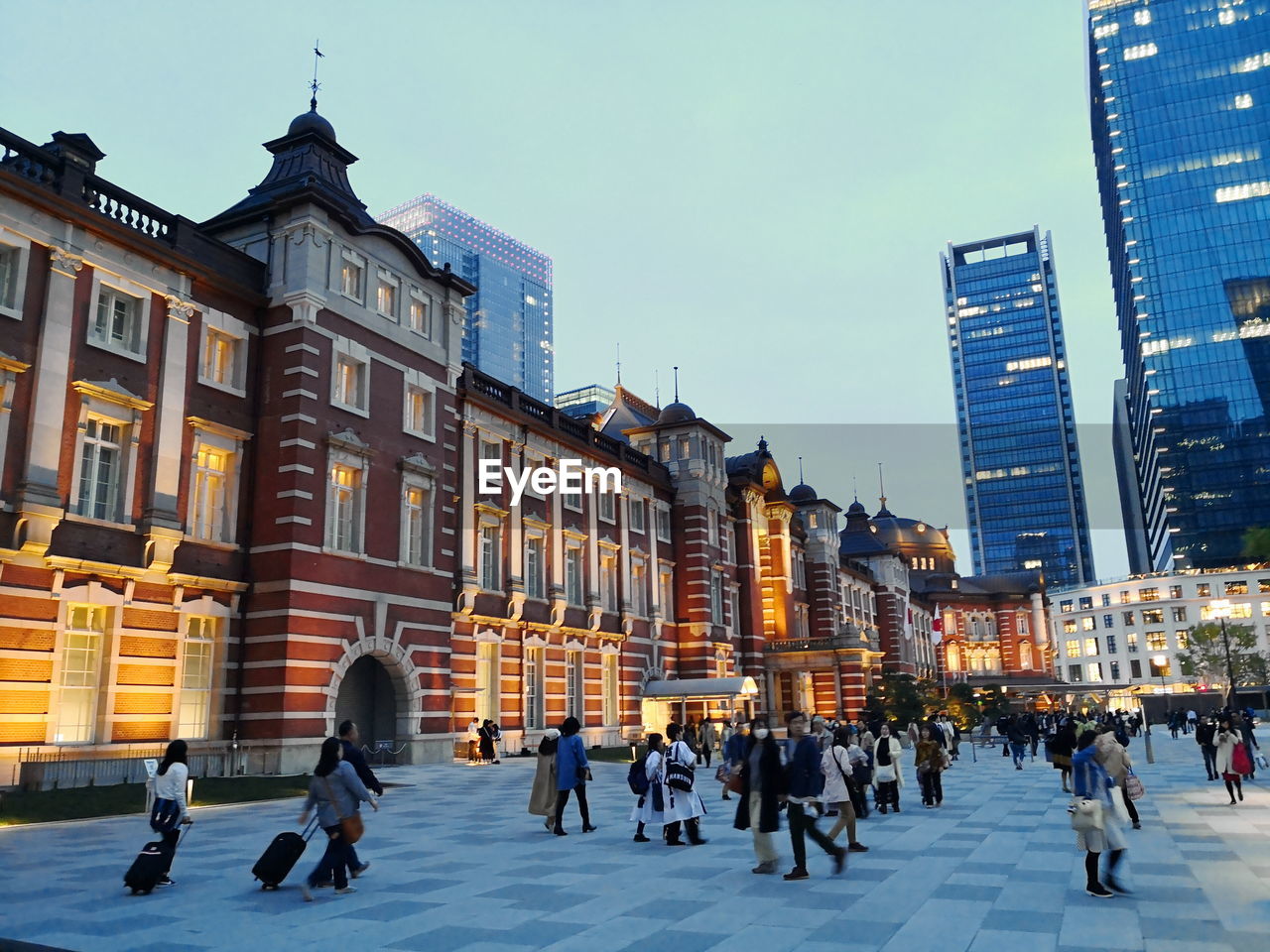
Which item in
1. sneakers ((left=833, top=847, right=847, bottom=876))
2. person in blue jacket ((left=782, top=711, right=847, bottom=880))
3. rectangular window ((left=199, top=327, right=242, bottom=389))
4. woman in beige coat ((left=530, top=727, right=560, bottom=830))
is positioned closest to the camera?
person in blue jacket ((left=782, top=711, right=847, bottom=880))

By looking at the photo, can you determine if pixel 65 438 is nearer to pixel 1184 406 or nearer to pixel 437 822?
pixel 437 822

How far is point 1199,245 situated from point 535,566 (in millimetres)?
124245

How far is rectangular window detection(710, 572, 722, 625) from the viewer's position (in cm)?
5269

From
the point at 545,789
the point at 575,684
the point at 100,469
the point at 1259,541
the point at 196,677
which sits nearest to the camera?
the point at 545,789

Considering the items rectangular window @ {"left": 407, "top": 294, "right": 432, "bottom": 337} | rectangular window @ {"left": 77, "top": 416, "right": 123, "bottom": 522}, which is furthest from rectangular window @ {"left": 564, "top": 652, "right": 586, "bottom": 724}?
rectangular window @ {"left": 77, "top": 416, "right": 123, "bottom": 522}

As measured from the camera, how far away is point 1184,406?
130625mm

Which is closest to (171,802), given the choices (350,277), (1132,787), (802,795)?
(802,795)

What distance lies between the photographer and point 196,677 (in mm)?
25688

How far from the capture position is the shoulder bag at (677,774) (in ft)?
47.3

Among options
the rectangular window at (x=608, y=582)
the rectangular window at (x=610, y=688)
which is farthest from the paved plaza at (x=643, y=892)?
the rectangular window at (x=608, y=582)

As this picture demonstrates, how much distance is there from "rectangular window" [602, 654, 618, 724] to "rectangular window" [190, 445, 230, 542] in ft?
68.1

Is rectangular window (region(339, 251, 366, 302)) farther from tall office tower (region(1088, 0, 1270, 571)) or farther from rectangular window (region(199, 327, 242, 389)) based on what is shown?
tall office tower (region(1088, 0, 1270, 571))

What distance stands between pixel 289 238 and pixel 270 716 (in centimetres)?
1338

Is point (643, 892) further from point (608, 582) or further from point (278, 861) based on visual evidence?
point (608, 582)
